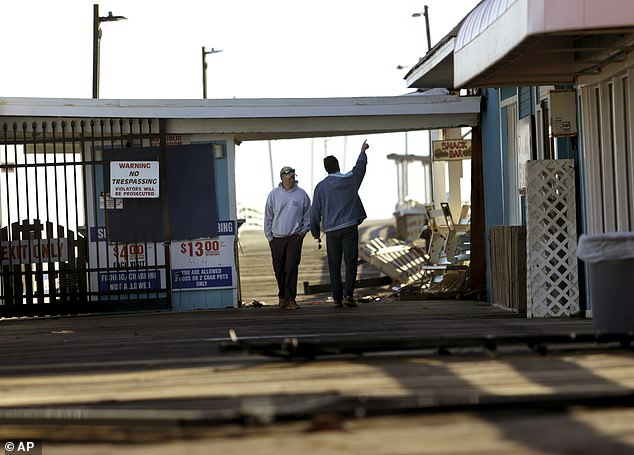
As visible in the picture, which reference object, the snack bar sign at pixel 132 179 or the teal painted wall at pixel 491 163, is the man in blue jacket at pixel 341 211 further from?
the snack bar sign at pixel 132 179

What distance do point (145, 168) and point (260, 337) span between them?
7.17 metres

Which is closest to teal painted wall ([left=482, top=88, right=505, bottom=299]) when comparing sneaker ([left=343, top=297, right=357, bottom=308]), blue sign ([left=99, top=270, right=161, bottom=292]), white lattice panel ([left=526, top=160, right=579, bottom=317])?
sneaker ([left=343, top=297, right=357, bottom=308])

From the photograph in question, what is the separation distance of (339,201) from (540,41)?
501 cm

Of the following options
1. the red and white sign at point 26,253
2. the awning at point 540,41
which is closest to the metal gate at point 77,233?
the red and white sign at point 26,253

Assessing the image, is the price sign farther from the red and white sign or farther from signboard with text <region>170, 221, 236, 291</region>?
the red and white sign

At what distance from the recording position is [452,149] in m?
23.7

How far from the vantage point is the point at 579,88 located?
1416cm

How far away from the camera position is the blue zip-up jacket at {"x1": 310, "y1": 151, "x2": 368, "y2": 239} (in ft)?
53.2

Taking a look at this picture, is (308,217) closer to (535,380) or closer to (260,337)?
(260,337)

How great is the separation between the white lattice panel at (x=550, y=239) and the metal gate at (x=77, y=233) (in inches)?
240

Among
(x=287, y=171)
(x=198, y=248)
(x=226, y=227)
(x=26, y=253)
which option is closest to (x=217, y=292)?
(x=198, y=248)

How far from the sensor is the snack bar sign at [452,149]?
2370 cm

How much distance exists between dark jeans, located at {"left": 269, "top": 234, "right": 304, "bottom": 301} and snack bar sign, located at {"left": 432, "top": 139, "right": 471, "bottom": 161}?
7.66 metres

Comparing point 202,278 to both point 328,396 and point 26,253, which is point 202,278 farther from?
point 328,396
